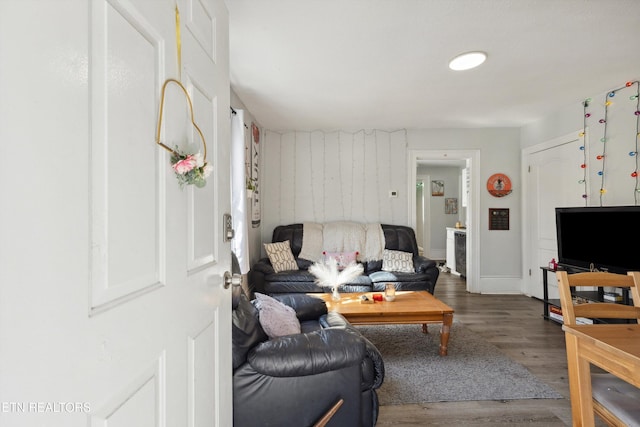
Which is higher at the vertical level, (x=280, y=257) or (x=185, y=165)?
(x=185, y=165)

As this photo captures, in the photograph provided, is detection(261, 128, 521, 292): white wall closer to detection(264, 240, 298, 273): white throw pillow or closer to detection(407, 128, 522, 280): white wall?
detection(407, 128, 522, 280): white wall

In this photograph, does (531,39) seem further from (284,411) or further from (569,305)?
(284,411)

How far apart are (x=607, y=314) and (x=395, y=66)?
89.9 inches

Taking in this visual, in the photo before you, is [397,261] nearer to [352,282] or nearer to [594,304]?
[352,282]

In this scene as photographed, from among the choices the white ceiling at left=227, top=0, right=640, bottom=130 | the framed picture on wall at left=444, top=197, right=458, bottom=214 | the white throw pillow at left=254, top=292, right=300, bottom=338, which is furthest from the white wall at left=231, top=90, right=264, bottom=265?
the framed picture on wall at left=444, top=197, right=458, bottom=214

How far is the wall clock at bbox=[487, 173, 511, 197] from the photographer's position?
4934 mm

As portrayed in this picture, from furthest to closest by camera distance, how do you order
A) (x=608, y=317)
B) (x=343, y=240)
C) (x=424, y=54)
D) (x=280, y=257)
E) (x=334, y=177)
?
(x=334, y=177), (x=343, y=240), (x=280, y=257), (x=424, y=54), (x=608, y=317)

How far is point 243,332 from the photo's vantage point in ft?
5.20

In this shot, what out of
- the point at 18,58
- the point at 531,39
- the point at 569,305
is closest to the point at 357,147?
the point at 531,39

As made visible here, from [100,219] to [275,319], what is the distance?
58.9 inches

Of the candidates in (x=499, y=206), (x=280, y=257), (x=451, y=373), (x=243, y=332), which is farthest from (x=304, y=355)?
(x=499, y=206)

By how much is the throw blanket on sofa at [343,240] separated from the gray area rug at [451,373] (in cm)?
153

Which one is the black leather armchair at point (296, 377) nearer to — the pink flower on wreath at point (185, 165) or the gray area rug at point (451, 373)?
the gray area rug at point (451, 373)

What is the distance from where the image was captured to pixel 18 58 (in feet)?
1.29
